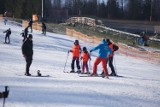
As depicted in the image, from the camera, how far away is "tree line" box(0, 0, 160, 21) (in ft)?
245

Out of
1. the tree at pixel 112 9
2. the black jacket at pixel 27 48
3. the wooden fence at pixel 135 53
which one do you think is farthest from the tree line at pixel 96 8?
the black jacket at pixel 27 48

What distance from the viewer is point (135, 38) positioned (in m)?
42.7

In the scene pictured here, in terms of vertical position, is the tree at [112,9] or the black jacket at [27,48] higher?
the tree at [112,9]

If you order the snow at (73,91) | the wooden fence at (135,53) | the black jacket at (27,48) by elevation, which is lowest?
the wooden fence at (135,53)

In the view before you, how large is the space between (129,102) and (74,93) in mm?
1900

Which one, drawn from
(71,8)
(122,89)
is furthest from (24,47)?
(71,8)

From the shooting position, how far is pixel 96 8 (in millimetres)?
107812

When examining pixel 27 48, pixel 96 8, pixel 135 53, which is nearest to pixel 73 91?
pixel 27 48

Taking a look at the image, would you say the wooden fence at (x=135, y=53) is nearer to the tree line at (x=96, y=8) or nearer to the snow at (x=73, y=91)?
the snow at (x=73, y=91)

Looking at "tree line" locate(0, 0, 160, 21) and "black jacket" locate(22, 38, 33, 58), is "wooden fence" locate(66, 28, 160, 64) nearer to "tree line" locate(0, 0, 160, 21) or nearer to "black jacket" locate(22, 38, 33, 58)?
"black jacket" locate(22, 38, 33, 58)

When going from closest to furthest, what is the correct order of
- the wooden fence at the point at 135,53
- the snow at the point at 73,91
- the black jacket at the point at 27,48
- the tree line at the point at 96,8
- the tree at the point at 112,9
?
the snow at the point at 73,91 < the black jacket at the point at 27,48 < the wooden fence at the point at 135,53 < the tree line at the point at 96,8 < the tree at the point at 112,9

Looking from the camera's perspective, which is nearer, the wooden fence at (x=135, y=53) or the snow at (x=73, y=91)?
the snow at (x=73, y=91)

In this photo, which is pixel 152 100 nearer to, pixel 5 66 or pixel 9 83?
pixel 9 83

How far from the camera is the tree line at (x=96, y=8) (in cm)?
7462
